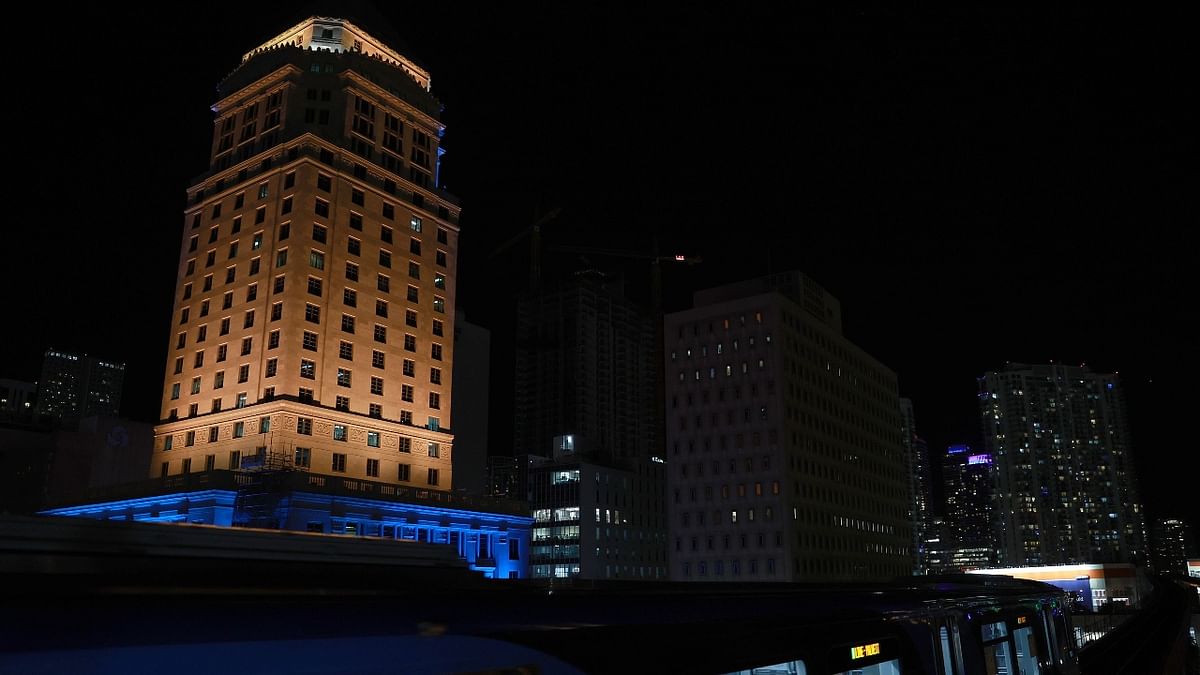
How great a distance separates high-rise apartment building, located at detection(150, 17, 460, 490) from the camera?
54.0 metres

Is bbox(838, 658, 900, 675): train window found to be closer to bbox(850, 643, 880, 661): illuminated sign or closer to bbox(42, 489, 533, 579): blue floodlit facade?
bbox(850, 643, 880, 661): illuminated sign

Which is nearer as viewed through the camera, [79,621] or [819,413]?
[79,621]

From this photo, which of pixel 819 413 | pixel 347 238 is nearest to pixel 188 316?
pixel 347 238

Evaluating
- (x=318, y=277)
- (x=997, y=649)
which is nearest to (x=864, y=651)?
(x=997, y=649)

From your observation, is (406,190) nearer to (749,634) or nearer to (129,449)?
(129,449)

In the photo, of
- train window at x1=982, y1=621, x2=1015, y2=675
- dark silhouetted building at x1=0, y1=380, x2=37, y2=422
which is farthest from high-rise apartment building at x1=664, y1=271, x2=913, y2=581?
dark silhouetted building at x1=0, y1=380, x2=37, y2=422

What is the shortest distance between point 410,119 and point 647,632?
66275 mm

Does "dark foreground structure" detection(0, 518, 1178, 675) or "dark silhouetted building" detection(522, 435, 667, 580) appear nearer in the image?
"dark foreground structure" detection(0, 518, 1178, 675)

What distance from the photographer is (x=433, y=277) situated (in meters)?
64.4

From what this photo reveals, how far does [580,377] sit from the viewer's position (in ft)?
605

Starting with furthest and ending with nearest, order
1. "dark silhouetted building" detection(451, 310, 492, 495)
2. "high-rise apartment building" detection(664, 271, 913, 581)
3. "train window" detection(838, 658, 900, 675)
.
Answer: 1. "high-rise apartment building" detection(664, 271, 913, 581)
2. "dark silhouetted building" detection(451, 310, 492, 495)
3. "train window" detection(838, 658, 900, 675)

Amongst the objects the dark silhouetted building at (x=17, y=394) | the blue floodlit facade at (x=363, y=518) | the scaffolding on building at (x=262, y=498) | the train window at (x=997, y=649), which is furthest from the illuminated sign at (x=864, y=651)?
the dark silhouetted building at (x=17, y=394)

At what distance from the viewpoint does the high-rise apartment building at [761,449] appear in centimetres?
9194

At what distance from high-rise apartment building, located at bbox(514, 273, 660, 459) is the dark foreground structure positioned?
170 meters
